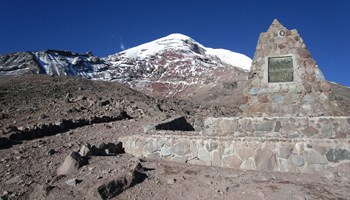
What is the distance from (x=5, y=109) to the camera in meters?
13.5

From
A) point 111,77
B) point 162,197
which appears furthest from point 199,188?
point 111,77

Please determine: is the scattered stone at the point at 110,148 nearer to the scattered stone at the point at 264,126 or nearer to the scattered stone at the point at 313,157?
the scattered stone at the point at 313,157

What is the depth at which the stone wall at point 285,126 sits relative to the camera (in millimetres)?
7895

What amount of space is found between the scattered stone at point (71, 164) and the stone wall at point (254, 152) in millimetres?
1707

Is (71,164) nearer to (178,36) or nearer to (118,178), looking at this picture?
(118,178)

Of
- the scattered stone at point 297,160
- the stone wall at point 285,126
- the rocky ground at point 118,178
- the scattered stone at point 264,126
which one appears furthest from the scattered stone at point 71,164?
the scattered stone at point 264,126

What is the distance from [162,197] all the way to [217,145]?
2.00 meters

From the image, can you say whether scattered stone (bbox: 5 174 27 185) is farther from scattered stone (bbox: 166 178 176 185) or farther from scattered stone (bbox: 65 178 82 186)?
scattered stone (bbox: 166 178 176 185)

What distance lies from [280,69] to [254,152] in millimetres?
5051

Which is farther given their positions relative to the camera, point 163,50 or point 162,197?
point 163,50

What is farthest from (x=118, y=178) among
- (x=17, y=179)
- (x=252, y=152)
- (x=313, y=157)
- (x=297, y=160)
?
(x=313, y=157)

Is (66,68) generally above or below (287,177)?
above

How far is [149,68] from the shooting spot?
62625 mm

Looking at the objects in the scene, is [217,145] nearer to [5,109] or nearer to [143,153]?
[143,153]
